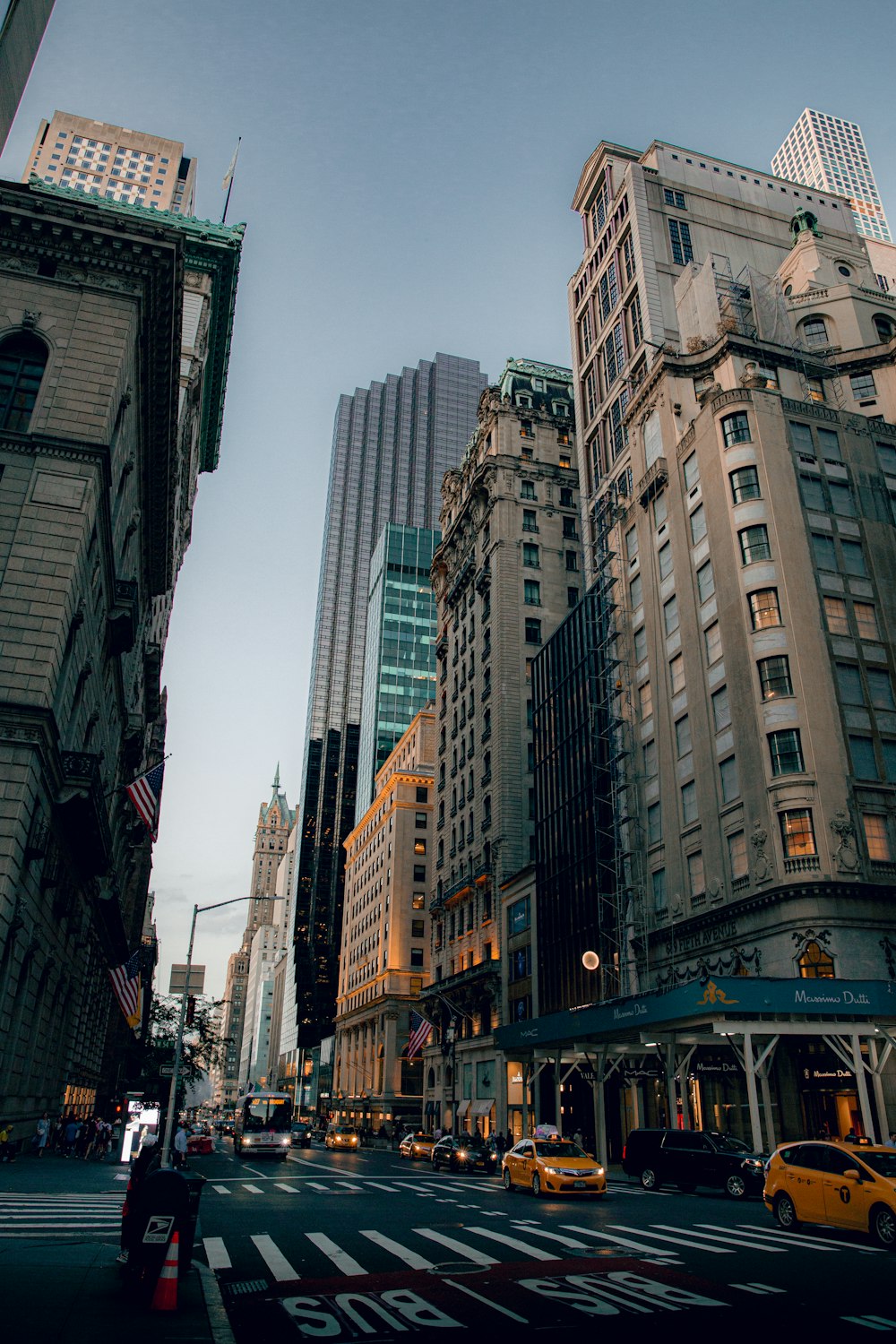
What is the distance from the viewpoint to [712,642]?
43188 mm

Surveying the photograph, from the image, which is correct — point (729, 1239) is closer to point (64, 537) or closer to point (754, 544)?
point (64, 537)

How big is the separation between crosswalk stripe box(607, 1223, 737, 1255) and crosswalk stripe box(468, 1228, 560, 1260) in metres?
2.31

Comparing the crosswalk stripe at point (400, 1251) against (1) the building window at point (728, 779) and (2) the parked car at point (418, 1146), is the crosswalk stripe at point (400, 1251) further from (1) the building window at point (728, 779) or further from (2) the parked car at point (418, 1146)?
(2) the parked car at point (418, 1146)

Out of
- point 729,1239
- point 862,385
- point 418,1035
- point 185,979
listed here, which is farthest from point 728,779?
point 418,1035

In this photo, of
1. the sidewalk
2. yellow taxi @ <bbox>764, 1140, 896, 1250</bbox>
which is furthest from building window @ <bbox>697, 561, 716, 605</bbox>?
the sidewalk

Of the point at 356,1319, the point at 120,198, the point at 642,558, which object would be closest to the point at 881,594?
the point at 642,558

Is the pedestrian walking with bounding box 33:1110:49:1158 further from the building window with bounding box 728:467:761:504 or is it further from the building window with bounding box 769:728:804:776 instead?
the building window with bounding box 728:467:761:504

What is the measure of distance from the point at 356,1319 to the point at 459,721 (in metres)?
72.2

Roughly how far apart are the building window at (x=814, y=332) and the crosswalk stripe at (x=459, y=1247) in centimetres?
5242

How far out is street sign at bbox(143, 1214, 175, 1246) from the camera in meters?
9.83

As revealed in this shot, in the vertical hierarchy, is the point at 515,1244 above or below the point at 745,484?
below

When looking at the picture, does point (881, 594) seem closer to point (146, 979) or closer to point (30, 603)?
point (30, 603)

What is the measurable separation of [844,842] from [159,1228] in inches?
1232

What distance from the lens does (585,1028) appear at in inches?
1396
